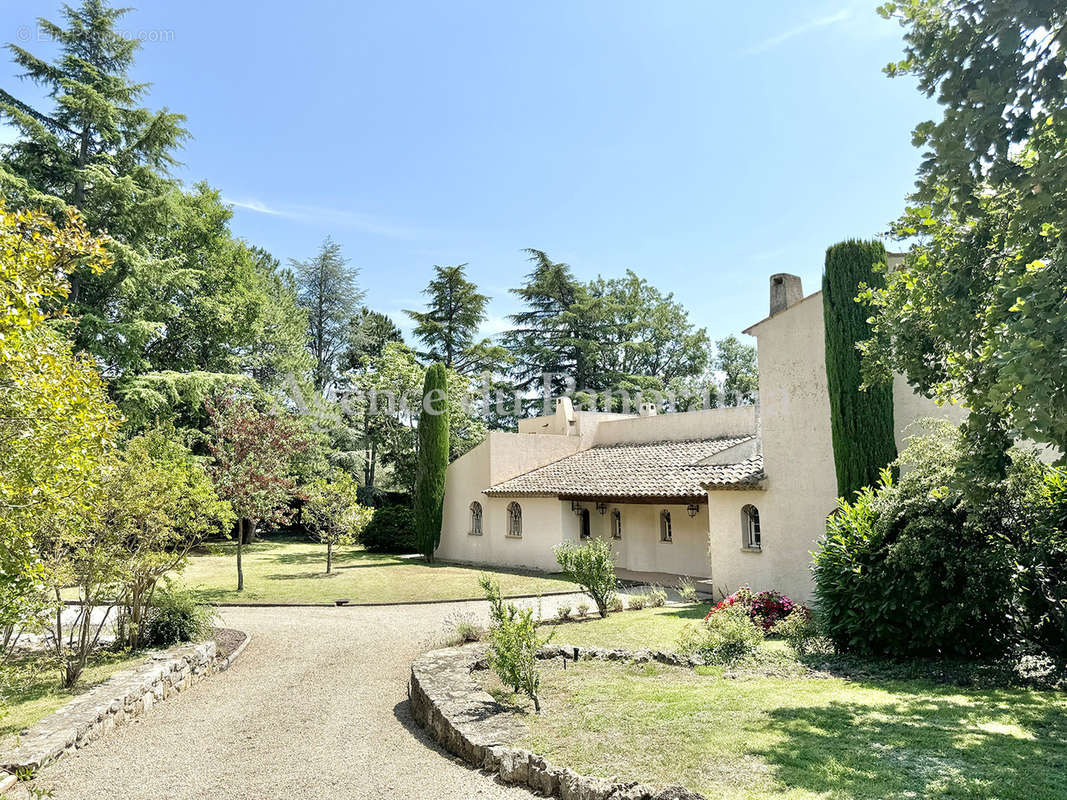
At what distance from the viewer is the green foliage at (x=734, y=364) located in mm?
46031

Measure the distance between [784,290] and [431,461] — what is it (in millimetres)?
15775

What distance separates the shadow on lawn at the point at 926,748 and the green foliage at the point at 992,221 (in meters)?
2.47

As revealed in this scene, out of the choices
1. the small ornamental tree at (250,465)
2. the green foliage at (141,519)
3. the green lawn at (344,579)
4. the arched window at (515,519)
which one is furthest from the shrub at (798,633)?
the small ornamental tree at (250,465)

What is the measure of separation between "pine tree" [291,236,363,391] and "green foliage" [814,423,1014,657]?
39.6 metres

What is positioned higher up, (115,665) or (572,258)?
(572,258)

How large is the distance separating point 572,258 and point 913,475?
34314mm

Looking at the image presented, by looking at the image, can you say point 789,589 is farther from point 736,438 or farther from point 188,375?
point 188,375

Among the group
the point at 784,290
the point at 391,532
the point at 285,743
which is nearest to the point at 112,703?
the point at 285,743

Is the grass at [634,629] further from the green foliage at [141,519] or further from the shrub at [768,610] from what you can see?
the green foliage at [141,519]

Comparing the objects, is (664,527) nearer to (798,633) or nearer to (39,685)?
(798,633)

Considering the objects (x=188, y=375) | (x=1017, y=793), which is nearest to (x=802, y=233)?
(x=1017, y=793)

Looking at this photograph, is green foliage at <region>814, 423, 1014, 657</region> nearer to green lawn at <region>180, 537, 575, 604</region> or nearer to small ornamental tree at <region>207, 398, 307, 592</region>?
green lawn at <region>180, 537, 575, 604</region>

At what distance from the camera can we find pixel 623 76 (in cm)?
1292

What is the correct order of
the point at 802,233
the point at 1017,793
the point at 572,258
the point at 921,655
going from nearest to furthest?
1. the point at 1017,793
2. the point at 921,655
3. the point at 802,233
4. the point at 572,258
